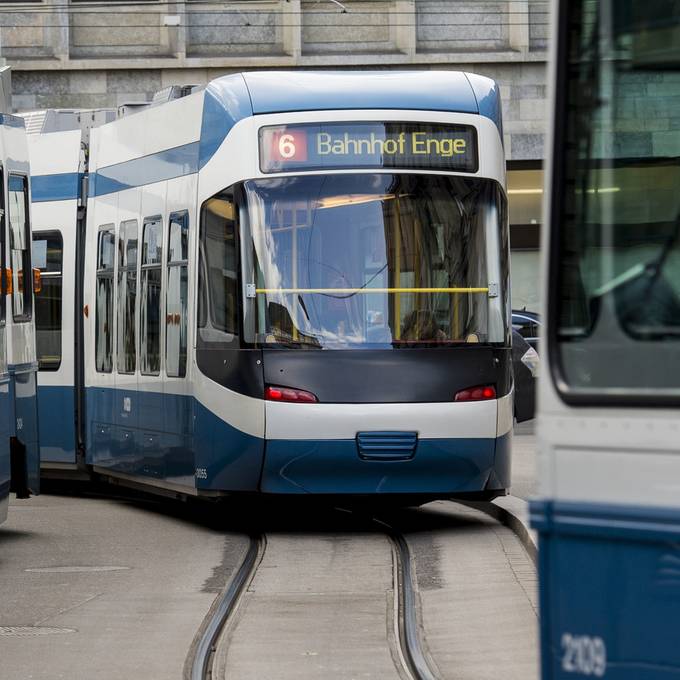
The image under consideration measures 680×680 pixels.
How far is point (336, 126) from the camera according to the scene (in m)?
12.0

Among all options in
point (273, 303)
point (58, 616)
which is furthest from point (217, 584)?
point (273, 303)

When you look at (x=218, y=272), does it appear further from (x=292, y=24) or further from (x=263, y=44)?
(x=263, y=44)

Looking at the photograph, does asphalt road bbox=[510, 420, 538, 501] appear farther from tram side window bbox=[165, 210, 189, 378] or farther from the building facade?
the building facade

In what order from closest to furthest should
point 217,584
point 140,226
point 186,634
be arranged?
point 186,634 → point 217,584 → point 140,226

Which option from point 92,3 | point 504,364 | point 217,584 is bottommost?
point 217,584

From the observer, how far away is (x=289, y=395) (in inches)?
460

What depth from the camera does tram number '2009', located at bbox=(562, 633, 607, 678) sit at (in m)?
4.00

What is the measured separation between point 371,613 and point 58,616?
5.29 feet

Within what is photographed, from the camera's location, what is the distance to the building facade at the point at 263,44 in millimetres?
29297

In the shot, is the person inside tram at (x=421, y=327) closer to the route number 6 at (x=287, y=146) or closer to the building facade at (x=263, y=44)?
the route number 6 at (x=287, y=146)

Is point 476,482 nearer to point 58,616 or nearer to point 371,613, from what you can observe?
point 371,613

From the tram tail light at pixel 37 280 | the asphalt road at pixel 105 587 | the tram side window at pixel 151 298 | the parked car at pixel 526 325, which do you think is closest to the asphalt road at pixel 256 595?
the asphalt road at pixel 105 587

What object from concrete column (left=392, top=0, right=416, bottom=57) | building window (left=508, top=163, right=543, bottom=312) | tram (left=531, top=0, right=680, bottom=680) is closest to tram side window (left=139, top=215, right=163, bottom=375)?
tram (left=531, top=0, right=680, bottom=680)

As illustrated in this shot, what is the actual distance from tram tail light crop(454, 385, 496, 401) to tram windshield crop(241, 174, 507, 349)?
352 millimetres
